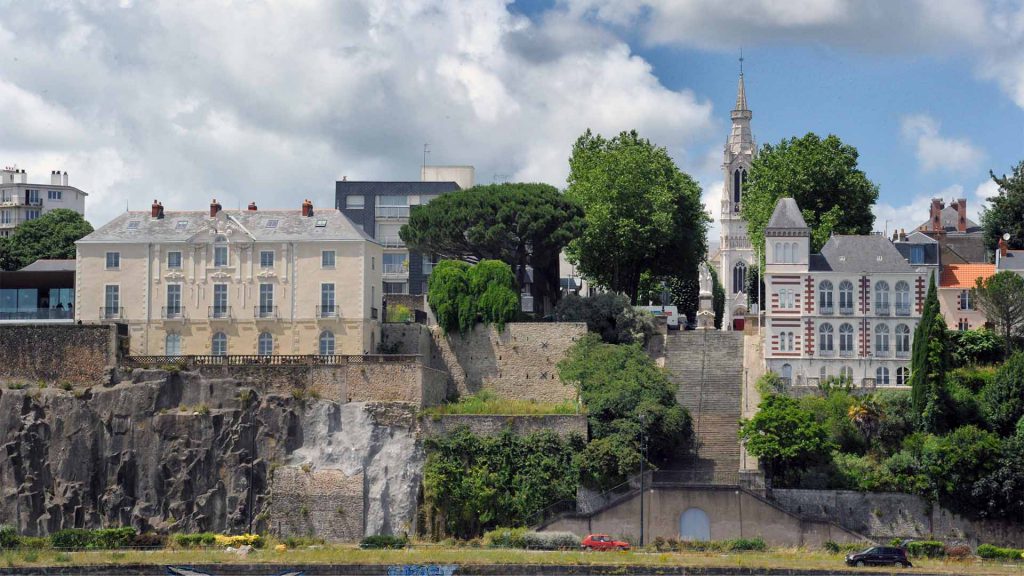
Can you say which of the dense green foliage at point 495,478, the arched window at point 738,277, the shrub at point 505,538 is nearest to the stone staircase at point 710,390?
the dense green foliage at point 495,478

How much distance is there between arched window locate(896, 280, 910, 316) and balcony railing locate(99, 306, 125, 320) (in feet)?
109

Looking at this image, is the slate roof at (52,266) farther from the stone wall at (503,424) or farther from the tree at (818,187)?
the tree at (818,187)

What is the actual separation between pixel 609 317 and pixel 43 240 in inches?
1483

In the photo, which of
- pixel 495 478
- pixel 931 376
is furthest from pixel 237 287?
pixel 931 376

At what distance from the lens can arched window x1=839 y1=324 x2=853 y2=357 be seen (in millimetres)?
68688

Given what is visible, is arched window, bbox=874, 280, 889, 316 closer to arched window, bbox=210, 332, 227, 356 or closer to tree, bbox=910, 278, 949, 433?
tree, bbox=910, 278, 949, 433

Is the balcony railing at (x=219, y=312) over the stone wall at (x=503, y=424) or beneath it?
over

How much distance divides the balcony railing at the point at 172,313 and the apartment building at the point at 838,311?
25.1 m

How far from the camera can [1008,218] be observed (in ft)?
268

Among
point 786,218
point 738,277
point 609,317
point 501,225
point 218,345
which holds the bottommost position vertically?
point 218,345

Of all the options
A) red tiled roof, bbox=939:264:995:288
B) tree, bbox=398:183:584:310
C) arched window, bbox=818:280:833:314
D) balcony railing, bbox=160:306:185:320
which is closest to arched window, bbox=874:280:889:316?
arched window, bbox=818:280:833:314

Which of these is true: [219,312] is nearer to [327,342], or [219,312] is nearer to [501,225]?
[327,342]

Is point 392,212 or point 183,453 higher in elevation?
point 392,212

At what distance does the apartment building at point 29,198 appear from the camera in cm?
11900
